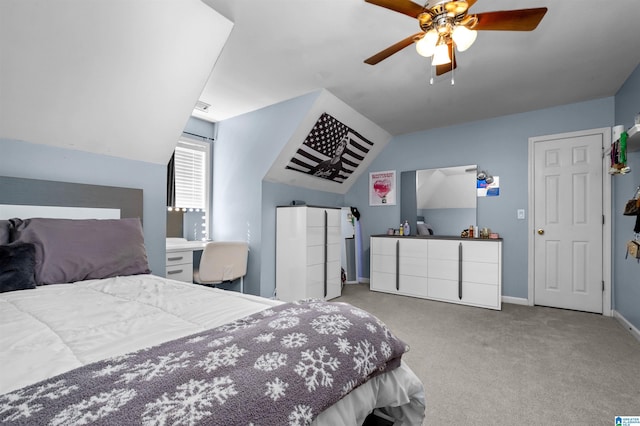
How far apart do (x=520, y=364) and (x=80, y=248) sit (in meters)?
3.22

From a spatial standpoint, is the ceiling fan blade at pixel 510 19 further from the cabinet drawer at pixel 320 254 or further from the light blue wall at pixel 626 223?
the cabinet drawer at pixel 320 254

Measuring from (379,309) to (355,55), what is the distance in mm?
2736

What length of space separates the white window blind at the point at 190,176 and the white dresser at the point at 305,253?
124 centimetres

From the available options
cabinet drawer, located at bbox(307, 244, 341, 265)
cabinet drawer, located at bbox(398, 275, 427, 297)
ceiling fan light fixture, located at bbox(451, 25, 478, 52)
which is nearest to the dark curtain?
cabinet drawer, located at bbox(307, 244, 341, 265)

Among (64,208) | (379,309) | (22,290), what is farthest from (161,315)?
(379,309)

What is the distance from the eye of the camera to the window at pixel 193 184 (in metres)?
3.96

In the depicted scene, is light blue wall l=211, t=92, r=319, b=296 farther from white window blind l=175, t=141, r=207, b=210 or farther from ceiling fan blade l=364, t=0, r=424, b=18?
ceiling fan blade l=364, t=0, r=424, b=18

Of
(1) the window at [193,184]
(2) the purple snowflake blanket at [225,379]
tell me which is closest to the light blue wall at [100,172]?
(1) the window at [193,184]

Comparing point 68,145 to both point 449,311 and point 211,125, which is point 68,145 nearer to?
point 211,125

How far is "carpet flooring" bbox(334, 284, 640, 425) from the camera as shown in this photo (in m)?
1.62

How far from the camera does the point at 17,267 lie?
1.64 metres

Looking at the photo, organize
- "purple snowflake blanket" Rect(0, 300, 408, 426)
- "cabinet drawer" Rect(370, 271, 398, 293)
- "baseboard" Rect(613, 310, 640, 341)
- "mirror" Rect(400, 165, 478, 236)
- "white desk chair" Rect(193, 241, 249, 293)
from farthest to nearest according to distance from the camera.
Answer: "cabinet drawer" Rect(370, 271, 398, 293) → "mirror" Rect(400, 165, 478, 236) → "white desk chair" Rect(193, 241, 249, 293) → "baseboard" Rect(613, 310, 640, 341) → "purple snowflake blanket" Rect(0, 300, 408, 426)

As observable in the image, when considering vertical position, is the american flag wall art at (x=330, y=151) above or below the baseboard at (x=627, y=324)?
above

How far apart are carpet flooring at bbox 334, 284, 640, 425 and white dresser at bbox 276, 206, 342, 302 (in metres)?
0.73
